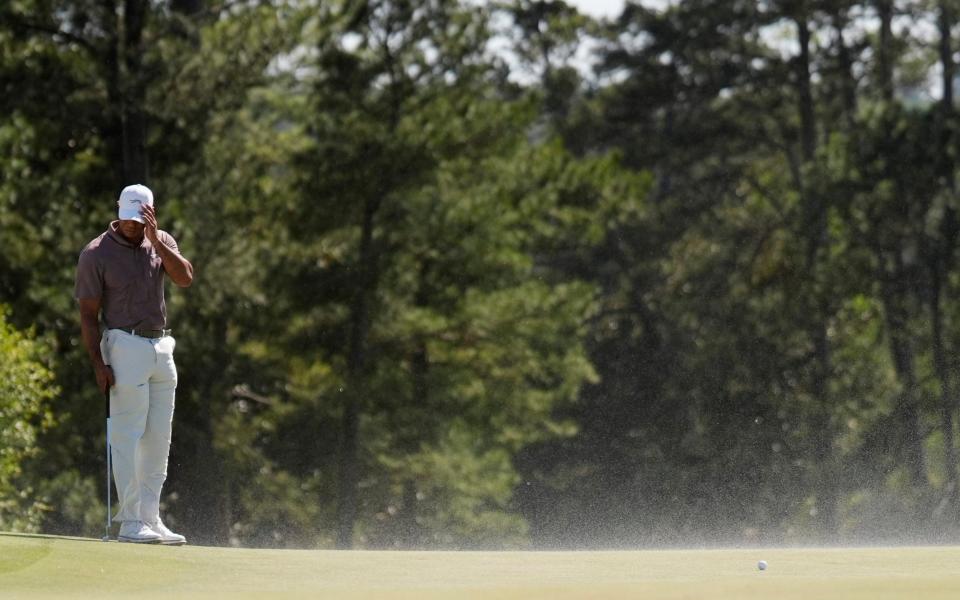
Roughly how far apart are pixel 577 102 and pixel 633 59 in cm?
205

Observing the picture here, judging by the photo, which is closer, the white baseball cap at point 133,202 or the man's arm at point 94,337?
the white baseball cap at point 133,202

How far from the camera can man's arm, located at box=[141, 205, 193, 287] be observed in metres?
8.92

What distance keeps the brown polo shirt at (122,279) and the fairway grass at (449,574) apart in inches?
45.6

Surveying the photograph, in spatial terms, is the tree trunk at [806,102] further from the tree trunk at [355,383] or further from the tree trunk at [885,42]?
the tree trunk at [355,383]

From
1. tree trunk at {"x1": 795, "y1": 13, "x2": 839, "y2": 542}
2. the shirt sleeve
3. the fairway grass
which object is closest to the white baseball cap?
the shirt sleeve

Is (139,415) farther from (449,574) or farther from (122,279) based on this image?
(449,574)

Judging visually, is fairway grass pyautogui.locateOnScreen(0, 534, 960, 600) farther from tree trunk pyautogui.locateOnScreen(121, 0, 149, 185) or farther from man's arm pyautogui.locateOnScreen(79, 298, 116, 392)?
tree trunk pyautogui.locateOnScreen(121, 0, 149, 185)

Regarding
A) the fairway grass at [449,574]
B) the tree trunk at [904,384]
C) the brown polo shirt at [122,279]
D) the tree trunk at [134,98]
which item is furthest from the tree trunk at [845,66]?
the brown polo shirt at [122,279]

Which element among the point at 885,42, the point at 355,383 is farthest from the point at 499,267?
the point at 885,42

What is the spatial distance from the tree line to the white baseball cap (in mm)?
16513

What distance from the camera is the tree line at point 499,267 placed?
28.4 m

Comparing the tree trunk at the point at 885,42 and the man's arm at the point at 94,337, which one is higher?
the tree trunk at the point at 885,42

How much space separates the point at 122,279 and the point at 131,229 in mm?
256

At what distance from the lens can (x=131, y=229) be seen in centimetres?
898
